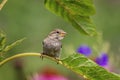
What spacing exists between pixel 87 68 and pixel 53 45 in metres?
0.25

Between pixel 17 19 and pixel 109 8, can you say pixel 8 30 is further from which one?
pixel 109 8

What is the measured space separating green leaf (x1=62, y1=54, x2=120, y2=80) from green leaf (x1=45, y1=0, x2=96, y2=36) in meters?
0.18

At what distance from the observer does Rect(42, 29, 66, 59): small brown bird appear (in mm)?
2125

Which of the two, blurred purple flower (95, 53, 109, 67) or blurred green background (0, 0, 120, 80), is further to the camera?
blurred green background (0, 0, 120, 80)

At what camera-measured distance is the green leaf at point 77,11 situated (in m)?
2.16

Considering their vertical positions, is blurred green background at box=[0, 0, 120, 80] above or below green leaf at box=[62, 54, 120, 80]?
below

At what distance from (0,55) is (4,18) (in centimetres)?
673

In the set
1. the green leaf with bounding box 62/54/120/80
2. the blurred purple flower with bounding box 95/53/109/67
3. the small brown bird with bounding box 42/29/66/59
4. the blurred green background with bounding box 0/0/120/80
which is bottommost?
the blurred green background with bounding box 0/0/120/80

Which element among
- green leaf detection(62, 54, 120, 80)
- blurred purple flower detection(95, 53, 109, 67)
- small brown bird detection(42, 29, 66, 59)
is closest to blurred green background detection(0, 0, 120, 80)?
blurred purple flower detection(95, 53, 109, 67)

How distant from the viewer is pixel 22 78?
5383 mm

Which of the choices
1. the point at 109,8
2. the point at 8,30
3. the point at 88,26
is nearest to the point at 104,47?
the point at 88,26

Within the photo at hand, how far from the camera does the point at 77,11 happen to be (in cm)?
218

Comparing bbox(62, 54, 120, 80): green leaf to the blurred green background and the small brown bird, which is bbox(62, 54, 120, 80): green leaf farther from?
the blurred green background

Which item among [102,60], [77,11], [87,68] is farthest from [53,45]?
[102,60]
